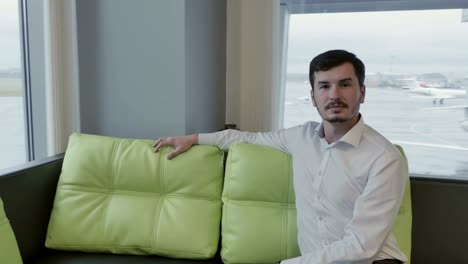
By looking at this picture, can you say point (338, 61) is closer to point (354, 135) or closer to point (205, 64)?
point (354, 135)

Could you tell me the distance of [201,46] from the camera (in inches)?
89.7

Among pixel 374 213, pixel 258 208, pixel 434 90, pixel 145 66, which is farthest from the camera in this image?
pixel 434 90

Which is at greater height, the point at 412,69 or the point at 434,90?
the point at 412,69

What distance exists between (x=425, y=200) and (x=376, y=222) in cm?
55

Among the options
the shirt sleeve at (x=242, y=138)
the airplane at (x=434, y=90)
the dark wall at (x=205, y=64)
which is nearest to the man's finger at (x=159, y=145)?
the shirt sleeve at (x=242, y=138)

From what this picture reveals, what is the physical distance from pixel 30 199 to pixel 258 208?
102 centimetres

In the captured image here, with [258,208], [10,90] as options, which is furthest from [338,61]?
[10,90]

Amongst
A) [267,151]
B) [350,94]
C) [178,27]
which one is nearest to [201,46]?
[178,27]

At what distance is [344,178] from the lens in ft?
4.73

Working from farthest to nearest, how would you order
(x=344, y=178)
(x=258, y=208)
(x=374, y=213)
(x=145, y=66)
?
(x=145, y=66) < (x=258, y=208) < (x=344, y=178) < (x=374, y=213)

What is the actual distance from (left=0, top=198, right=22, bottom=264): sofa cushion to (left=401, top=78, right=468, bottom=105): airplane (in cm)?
209

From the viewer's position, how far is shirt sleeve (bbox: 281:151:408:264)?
134 cm

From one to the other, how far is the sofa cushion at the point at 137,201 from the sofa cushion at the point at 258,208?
9 cm

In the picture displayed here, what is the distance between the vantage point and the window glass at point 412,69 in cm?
229
